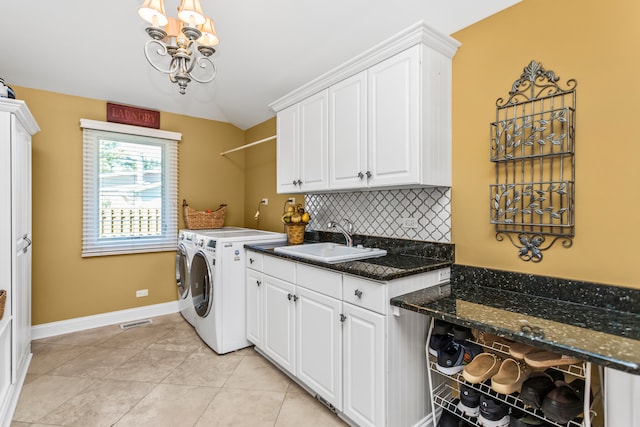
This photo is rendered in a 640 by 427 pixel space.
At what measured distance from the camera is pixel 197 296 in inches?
117

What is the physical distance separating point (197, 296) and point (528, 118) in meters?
2.88

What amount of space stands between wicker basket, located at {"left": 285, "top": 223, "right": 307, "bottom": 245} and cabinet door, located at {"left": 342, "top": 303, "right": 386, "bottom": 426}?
1.21 m

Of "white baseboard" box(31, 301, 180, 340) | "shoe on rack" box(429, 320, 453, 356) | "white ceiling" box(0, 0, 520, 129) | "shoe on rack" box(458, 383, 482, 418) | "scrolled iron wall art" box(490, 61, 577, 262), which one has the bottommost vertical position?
"white baseboard" box(31, 301, 180, 340)

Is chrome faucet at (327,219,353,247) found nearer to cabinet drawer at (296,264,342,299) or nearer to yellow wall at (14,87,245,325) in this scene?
cabinet drawer at (296,264,342,299)

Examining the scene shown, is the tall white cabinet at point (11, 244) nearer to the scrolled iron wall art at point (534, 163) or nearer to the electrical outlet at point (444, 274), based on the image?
the electrical outlet at point (444, 274)

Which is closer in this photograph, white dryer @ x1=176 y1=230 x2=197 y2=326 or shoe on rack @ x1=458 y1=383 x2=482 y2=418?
shoe on rack @ x1=458 y1=383 x2=482 y2=418

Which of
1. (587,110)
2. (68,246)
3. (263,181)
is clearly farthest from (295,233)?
(68,246)

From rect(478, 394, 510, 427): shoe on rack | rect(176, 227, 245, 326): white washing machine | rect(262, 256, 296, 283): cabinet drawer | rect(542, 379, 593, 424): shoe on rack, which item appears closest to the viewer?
rect(542, 379, 593, 424): shoe on rack

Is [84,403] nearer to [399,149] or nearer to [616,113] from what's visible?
[399,149]

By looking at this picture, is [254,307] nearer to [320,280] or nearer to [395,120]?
[320,280]

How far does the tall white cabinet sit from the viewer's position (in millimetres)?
1887

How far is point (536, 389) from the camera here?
1316mm

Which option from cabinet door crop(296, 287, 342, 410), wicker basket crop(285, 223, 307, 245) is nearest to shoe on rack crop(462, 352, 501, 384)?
cabinet door crop(296, 287, 342, 410)

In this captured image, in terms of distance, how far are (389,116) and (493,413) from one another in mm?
1594
